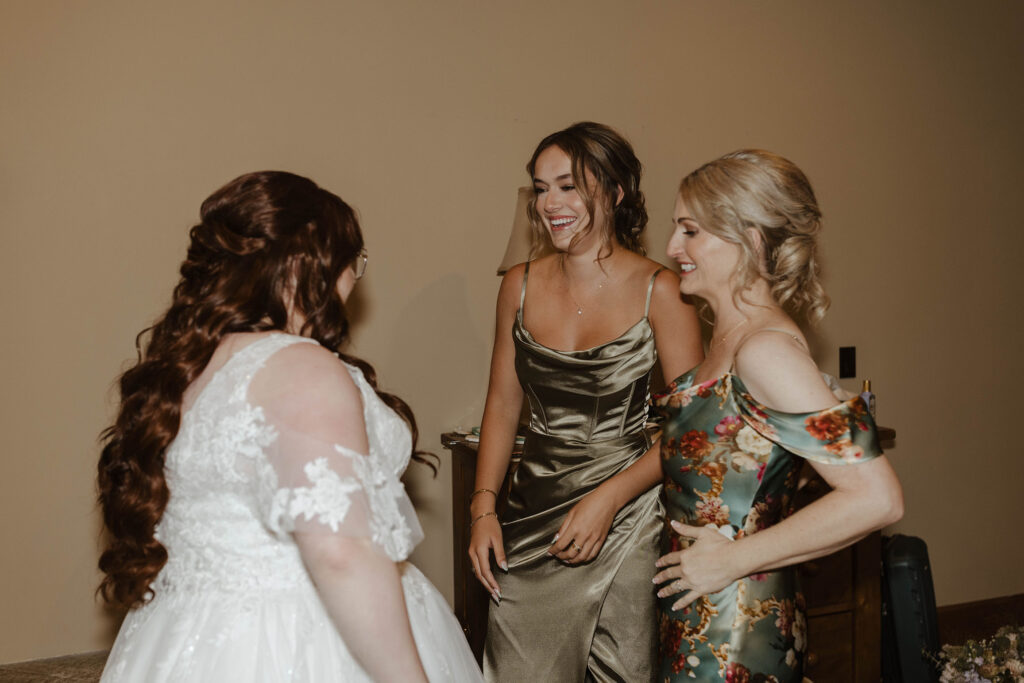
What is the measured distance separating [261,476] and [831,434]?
2.73 feet

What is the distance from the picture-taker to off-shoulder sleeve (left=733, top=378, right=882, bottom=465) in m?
1.39

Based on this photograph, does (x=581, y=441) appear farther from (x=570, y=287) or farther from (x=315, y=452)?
(x=315, y=452)

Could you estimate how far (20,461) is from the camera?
290 centimetres

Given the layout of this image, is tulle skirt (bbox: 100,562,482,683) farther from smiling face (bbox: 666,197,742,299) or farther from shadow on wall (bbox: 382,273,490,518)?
shadow on wall (bbox: 382,273,490,518)

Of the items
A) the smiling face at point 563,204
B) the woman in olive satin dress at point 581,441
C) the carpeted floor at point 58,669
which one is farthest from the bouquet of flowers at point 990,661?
the carpeted floor at point 58,669

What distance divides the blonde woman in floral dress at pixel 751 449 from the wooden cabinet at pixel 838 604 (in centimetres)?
140

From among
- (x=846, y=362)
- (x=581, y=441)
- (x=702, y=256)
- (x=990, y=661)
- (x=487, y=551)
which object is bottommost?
(x=990, y=661)

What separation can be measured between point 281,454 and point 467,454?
181cm

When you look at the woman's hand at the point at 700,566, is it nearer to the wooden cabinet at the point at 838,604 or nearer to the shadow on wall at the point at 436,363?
the wooden cabinet at the point at 838,604

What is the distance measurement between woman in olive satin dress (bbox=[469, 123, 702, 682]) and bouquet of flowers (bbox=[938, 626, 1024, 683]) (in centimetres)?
80

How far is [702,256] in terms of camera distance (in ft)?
5.30

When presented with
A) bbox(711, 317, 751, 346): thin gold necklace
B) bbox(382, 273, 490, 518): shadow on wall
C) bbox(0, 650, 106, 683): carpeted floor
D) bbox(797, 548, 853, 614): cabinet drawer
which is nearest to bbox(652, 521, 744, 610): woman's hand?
bbox(711, 317, 751, 346): thin gold necklace

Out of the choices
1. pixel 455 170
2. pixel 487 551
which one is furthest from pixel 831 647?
pixel 455 170

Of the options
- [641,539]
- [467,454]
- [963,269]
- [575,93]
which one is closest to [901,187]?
[963,269]
